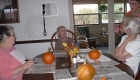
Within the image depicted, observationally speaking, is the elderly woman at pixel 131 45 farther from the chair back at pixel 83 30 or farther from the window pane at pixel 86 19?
the window pane at pixel 86 19

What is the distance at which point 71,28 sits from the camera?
340 cm

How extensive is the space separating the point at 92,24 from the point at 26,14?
477 centimetres

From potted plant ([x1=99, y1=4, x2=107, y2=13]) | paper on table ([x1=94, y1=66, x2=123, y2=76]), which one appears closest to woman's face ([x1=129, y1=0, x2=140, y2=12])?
paper on table ([x1=94, y1=66, x2=123, y2=76])

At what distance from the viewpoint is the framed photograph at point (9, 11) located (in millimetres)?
3100

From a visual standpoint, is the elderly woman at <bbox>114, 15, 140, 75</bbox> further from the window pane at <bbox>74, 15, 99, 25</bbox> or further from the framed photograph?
the window pane at <bbox>74, 15, 99, 25</bbox>

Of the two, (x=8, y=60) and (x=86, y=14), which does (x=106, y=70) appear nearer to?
(x=8, y=60)

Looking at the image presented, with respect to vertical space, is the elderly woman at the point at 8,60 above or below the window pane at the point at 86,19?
below

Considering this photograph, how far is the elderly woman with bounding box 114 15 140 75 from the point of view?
1539 mm

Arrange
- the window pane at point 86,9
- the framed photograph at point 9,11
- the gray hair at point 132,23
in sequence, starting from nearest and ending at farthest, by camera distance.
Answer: the gray hair at point 132,23, the framed photograph at point 9,11, the window pane at point 86,9

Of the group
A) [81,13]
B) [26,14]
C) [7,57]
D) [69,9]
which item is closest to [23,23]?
[26,14]

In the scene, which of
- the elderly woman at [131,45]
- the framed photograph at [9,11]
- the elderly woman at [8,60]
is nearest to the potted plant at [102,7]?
the framed photograph at [9,11]

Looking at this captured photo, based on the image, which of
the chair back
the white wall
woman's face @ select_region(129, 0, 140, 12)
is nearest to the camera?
woman's face @ select_region(129, 0, 140, 12)

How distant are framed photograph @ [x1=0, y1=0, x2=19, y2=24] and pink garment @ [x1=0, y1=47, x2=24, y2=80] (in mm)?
1805

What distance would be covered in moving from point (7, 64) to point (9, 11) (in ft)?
6.70
